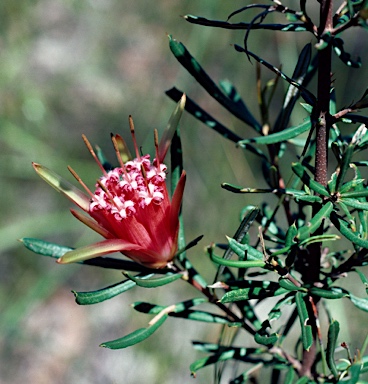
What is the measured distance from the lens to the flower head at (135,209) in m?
0.39

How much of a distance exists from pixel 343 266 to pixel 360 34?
1.90 m

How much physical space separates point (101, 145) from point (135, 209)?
1.63 meters

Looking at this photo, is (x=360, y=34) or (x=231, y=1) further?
(x=360, y=34)

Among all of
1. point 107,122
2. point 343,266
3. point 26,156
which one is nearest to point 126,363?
point 26,156

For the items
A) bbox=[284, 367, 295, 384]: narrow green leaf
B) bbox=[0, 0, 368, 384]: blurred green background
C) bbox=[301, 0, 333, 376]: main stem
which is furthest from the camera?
bbox=[0, 0, 368, 384]: blurred green background

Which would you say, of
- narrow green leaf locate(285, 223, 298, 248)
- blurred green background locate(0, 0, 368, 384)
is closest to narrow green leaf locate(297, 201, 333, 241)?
narrow green leaf locate(285, 223, 298, 248)

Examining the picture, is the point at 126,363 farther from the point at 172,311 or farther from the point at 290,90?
the point at 290,90

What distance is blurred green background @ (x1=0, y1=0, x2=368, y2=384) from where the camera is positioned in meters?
1.56

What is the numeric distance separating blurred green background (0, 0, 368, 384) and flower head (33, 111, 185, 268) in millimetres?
950

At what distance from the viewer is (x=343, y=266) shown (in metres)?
0.41

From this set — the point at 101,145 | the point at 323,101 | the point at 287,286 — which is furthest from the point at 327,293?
the point at 101,145

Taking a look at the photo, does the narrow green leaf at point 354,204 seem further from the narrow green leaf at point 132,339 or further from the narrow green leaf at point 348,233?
the narrow green leaf at point 132,339

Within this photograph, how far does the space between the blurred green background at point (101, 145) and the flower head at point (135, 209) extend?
37.4 inches

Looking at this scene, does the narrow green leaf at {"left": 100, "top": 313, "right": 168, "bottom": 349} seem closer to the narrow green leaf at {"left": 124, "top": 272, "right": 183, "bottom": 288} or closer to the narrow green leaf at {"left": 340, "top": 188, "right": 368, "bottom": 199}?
the narrow green leaf at {"left": 124, "top": 272, "right": 183, "bottom": 288}
